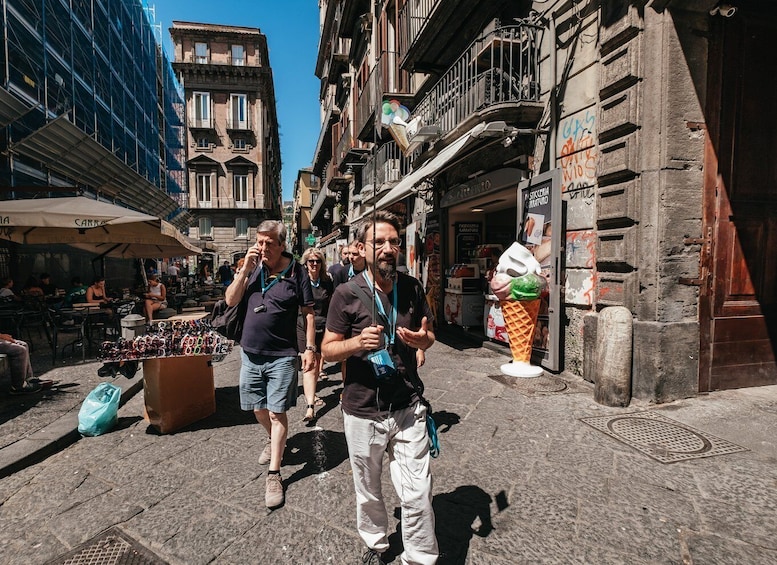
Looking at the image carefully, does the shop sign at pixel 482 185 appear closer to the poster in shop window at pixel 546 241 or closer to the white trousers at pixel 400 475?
the poster in shop window at pixel 546 241

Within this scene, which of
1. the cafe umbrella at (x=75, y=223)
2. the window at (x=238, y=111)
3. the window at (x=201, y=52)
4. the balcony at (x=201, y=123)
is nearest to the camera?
the cafe umbrella at (x=75, y=223)

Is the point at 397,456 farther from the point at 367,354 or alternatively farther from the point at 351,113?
the point at 351,113

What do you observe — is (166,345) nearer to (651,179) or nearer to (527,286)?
(527,286)

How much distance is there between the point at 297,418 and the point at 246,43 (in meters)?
49.2

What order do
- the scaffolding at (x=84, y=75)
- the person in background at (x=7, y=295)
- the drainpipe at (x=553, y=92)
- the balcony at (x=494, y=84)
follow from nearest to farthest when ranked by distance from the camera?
the drainpipe at (x=553, y=92), the balcony at (x=494, y=84), the person in background at (x=7, y=295), the scaffolding at (x=84, y=75)

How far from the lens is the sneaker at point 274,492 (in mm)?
2645

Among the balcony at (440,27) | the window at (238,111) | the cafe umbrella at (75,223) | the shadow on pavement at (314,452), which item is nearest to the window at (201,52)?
the window at (238,111)

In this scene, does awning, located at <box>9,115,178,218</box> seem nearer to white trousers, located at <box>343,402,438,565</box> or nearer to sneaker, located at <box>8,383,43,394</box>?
sneaker, located at <box>8,383,43,394</box>

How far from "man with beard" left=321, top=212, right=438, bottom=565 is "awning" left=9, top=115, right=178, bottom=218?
10.2 meters

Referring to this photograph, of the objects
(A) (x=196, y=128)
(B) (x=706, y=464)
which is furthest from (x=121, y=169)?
(A) (x=196, y=128)

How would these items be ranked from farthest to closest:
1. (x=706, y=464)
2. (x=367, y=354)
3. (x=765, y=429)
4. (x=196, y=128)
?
(x=196, y=128) → (x=765, y=429) → (x=706, y=464) → (x=367, y=354)

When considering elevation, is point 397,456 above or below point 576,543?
above

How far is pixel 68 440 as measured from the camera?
3.70 metres

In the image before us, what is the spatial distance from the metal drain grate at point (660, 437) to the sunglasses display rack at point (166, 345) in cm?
344
